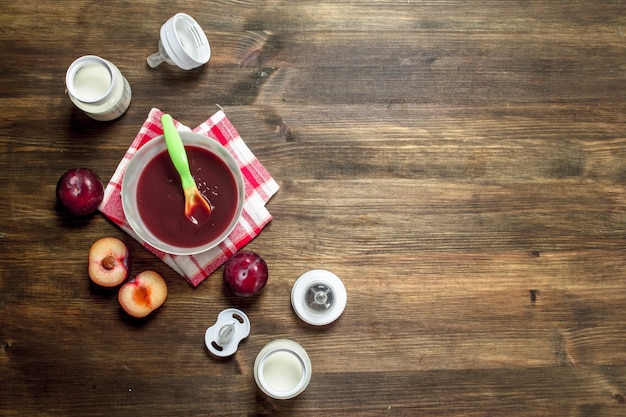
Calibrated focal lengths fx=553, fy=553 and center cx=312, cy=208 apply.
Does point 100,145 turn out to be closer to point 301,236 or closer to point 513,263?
point 301,236

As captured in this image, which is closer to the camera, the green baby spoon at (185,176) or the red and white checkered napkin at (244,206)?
the green baby spoon at (185,176)

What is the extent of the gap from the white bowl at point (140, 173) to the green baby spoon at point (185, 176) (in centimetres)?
3

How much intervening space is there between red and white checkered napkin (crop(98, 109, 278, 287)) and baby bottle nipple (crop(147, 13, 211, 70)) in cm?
9

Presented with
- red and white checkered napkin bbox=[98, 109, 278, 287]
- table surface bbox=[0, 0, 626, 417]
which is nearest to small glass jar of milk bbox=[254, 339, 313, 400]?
table surface bbox=[0, 0, 626, 417]

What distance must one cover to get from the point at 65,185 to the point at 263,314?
15.6 inches

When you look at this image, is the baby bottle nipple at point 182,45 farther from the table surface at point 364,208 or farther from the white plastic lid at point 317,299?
the white plastic lid at point 317,299

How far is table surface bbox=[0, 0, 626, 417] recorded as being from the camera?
3.14 feet

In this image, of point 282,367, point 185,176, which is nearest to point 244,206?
point 185,176

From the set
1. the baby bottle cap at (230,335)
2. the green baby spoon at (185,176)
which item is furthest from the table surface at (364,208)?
the green baby spoon at (185,176)

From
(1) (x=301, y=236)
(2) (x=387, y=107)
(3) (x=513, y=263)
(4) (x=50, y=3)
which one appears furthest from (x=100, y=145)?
(3) (x=513, y=263)

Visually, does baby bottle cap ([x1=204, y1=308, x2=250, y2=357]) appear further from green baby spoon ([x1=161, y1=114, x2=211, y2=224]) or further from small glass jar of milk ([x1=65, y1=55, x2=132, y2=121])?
small glass jar of milk ([x1=65, y1=55, x2=132, y2=121])

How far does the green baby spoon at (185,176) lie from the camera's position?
2.80ft

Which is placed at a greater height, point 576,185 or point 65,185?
point 65,185

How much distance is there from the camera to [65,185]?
3.00ft
